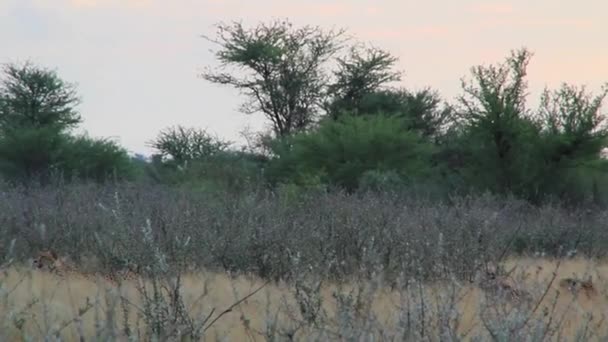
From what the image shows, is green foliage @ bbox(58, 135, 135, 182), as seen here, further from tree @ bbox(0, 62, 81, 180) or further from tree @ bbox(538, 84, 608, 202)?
tree @ bbox(538, 84, 608, 202)

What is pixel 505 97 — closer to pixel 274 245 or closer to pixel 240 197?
pixel 240 197

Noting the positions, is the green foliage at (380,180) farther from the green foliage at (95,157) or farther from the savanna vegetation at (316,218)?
the green foliage at (95,157)

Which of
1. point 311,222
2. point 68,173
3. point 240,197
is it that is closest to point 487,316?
point 311,222

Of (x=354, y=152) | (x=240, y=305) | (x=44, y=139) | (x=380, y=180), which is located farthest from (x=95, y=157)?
(x=240, y=305)

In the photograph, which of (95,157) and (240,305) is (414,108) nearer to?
(95,157)

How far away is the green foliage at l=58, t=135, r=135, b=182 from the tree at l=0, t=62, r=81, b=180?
1.49 ft

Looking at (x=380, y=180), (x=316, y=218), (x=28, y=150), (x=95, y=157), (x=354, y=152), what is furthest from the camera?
(x=95, y=157)

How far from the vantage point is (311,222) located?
35.5 feet

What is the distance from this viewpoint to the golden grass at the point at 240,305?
17.0 feet

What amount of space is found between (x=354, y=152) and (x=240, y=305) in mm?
22036

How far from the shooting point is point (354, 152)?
2880cm

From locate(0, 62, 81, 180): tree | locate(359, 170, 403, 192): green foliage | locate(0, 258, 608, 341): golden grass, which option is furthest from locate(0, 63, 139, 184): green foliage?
locate(0, 258, 608, 341): golden grass

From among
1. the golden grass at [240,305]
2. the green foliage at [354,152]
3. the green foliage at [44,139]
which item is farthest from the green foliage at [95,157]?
the golden grass at [240,305]

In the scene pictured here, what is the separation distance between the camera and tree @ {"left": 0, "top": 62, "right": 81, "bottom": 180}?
33406 millimetres
